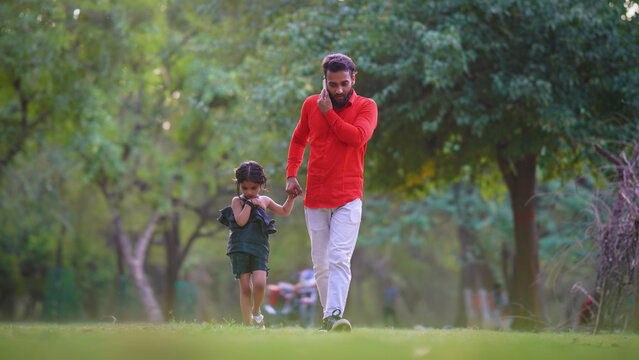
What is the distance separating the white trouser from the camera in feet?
19.7

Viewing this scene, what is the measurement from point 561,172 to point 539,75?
12.1 feet

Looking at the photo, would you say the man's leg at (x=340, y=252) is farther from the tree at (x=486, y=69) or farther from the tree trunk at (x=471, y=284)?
the tree trunk at (x=471, y=284)

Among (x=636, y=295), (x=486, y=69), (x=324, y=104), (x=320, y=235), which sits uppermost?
(x=486, y=69)

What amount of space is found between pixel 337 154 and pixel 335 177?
0.59 ft

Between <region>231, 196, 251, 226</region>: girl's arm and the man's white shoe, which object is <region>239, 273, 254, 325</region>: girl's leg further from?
<region>231, 196, 251, 226</region>: girl's arm

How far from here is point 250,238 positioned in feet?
22.6

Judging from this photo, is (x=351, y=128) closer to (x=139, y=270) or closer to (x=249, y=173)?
(x=249, y=173)

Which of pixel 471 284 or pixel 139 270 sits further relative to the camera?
pixel 471 284

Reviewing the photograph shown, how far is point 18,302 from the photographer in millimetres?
40906

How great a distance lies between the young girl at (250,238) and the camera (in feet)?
22.4

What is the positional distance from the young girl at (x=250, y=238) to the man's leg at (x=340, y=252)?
2.41ft

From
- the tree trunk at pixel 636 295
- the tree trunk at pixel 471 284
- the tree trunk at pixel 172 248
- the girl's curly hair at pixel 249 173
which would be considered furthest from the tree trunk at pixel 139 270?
the girl's curly hair at pixel 249 173

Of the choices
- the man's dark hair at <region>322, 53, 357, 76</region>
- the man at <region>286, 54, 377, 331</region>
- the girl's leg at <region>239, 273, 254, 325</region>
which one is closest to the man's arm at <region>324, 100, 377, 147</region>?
the man at <region>286, 54, 377, 331</region>

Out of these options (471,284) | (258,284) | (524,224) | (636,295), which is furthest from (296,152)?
(471,284)
